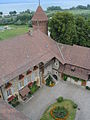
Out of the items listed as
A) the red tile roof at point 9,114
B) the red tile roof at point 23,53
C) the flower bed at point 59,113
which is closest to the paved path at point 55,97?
the flower bed at point 59,113

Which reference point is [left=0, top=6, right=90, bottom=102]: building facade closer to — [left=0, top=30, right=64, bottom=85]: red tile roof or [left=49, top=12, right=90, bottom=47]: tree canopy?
[left=0, top=30, right=64, bottom=85]: red tile roof

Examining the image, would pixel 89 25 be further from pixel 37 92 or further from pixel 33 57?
pixel 37 92

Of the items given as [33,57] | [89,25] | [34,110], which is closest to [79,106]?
[34,110]

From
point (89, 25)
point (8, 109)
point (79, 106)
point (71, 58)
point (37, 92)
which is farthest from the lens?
point (89, 25)

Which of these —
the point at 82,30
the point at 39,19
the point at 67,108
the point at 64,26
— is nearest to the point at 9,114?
the point at 67,108

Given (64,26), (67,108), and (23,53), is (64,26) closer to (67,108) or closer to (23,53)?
(23,53)

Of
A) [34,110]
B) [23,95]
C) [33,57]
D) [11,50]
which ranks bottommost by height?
[34,110]
